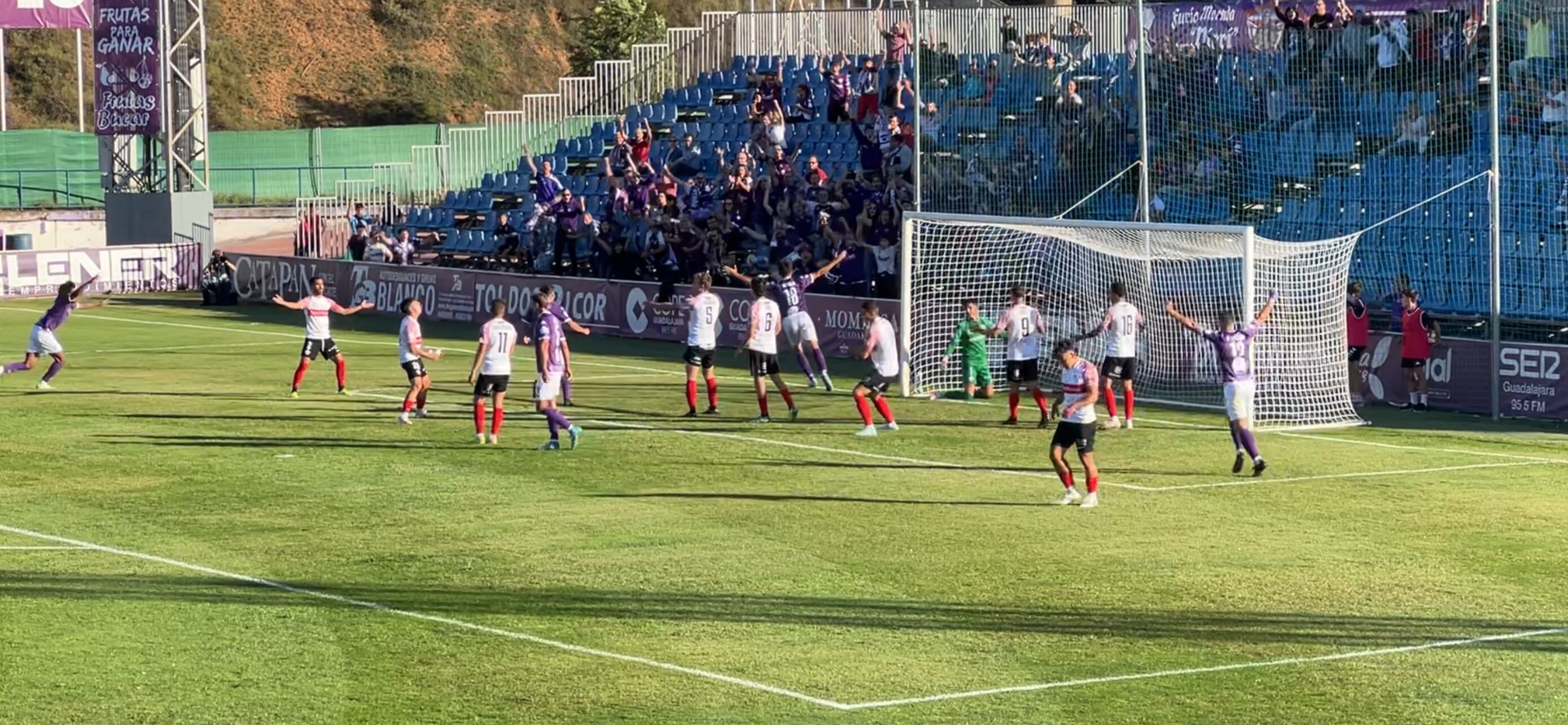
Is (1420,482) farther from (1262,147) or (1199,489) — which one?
(1262,147)

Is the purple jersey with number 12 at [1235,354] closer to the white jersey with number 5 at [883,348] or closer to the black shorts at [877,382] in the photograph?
the white jersey with number 5 at [883,348]

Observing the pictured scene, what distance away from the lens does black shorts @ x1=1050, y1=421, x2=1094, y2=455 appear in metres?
21.2

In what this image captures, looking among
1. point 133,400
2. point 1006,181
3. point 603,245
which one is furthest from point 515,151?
point 133,400

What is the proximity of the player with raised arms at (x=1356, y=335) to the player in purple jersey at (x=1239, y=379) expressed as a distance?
25.9ft

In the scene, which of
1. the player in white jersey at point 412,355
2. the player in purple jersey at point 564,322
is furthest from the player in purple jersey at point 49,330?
the player in purple jersey at point 564,322

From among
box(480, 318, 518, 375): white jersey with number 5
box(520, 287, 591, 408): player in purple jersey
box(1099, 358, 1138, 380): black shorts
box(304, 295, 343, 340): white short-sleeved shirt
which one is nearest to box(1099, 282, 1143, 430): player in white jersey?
box(1099, 358, 1138, 380): black shorts

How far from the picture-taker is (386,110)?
85.7 meters

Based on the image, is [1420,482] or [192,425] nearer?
[1420,482]

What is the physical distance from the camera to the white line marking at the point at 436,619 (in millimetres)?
14273

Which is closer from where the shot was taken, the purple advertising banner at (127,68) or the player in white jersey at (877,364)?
the player in white jersey at (877,364)

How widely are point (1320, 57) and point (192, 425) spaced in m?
20.6

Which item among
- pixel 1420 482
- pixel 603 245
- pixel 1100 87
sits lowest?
pixel 1420 482

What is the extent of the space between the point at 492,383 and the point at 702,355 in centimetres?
416

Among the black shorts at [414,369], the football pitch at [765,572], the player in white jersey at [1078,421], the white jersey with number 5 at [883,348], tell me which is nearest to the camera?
the football pitch at [765,572]
